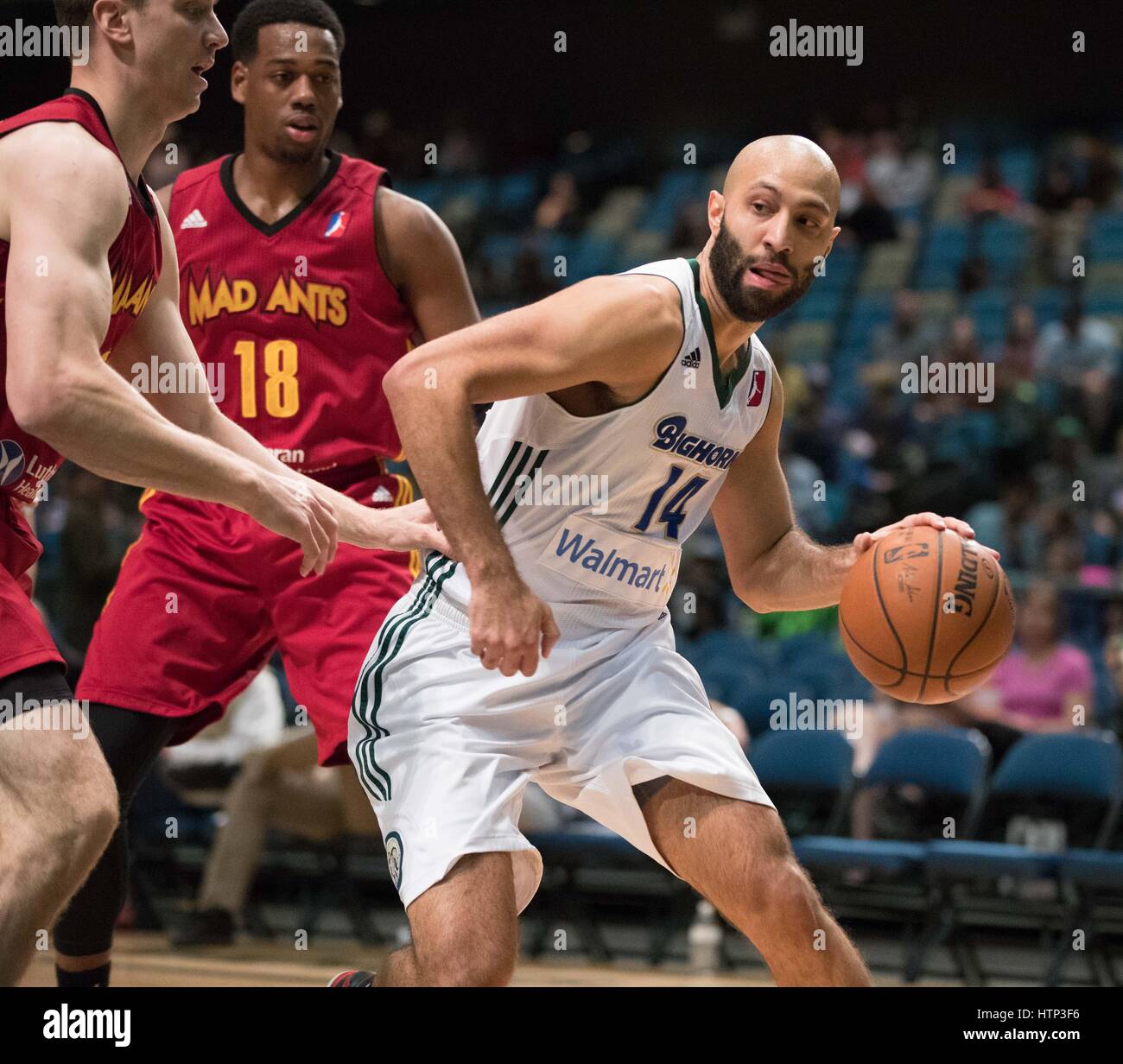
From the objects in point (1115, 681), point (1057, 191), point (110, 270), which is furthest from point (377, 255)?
point (1057, 191)

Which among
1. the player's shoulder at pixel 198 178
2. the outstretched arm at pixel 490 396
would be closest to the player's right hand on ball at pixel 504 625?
the outstretched arm at pixel 490 396

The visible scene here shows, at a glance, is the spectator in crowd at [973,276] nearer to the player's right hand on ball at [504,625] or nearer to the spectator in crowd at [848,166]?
the spectator in crowd at [848,166]

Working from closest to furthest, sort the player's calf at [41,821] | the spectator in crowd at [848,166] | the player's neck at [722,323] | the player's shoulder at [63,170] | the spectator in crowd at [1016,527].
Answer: the player's calf at [41,821]
the player's shoulder at [63,170]
the player's neck at [722,323]
the spectator in crowd at [1016,527]
the spectator in crowd at [848,166]

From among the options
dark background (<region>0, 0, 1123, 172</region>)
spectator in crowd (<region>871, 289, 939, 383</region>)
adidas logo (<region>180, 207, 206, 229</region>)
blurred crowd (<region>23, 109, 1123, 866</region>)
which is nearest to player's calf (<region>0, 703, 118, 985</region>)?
adidas logo (<region>180, 207, 206, 229</region>)

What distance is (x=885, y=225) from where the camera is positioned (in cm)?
1368

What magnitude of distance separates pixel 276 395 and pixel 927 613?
1.88 m

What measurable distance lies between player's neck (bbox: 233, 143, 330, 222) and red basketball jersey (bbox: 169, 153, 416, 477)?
73mm

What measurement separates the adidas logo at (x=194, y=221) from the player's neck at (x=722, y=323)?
1659 millimetres

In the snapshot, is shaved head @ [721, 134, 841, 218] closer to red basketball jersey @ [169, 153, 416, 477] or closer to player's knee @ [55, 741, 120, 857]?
red basketball jersey @ [169, 153, 416, 477]

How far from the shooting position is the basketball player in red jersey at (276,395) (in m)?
4.14

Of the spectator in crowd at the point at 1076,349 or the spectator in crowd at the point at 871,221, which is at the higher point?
the spectator in crowd at the point at 871,221

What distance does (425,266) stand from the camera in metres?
4.43

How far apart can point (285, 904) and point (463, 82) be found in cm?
1108
